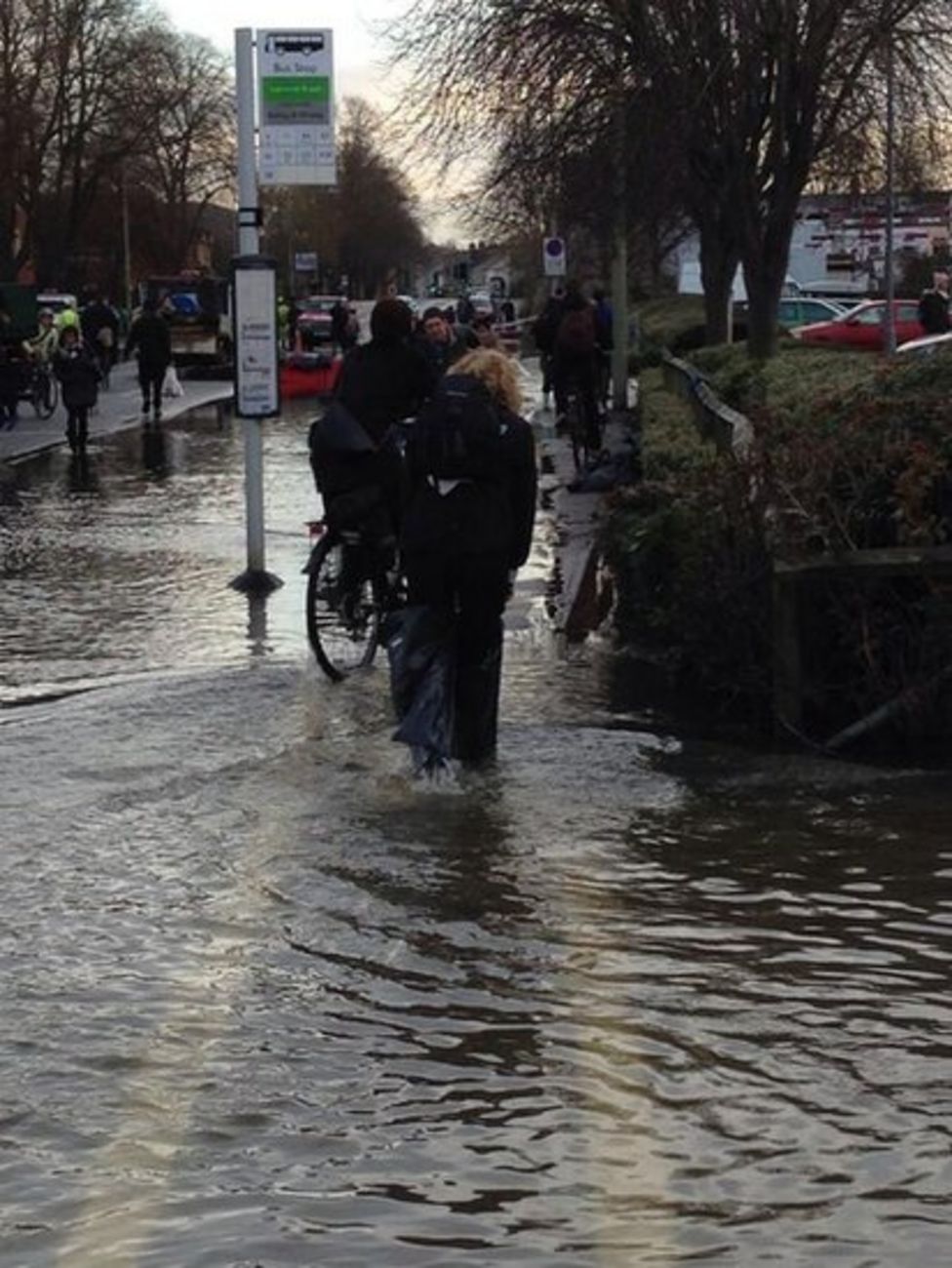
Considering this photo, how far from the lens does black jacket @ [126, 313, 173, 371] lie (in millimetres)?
29000

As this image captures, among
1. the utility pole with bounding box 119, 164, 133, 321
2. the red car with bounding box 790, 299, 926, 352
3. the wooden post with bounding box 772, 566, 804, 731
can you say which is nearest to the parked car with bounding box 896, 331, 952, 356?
the wooden post with bounding box 772, 566, 804, 731

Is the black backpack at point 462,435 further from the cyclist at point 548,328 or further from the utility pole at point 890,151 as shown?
the cyclist at point 548,328

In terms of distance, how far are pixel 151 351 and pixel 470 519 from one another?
23.2 m

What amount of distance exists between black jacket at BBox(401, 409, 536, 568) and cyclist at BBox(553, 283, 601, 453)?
13222 mm

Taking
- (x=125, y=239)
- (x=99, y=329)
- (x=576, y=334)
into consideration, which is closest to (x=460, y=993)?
(x=576, y=334)

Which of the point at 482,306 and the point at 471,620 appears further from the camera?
the point at 482,306

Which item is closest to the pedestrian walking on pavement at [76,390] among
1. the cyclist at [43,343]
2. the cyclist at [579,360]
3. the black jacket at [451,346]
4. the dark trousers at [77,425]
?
the dark trousers at [77,425]

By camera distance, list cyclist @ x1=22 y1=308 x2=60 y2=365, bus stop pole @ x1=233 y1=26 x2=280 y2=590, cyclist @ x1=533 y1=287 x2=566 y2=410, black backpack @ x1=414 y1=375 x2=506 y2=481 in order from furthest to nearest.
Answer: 1. cyclist @ x1=22 y1=308 x2=60 y2=365
2. cyclist @ x1=533 y1=287 x2=566 y2=410
3. bus stop pole @ x1=233 y1=26 x2=280 y2=590
4. black backpack @ x1=414 y1=375 x2=506 y2=481

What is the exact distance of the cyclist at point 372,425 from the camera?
9.84 m

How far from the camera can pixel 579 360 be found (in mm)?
21188

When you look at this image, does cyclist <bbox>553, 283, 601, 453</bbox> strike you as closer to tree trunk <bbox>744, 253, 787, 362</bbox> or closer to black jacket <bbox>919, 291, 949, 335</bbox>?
tree trunk <bbox>744, 253, 787, 362</bbox>

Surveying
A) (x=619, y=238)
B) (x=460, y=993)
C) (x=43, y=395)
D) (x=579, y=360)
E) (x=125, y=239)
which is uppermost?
(x=125, y=239)

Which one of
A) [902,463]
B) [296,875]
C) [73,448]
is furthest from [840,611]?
[73,448]

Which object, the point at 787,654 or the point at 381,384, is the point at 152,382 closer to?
the point at 381,384
